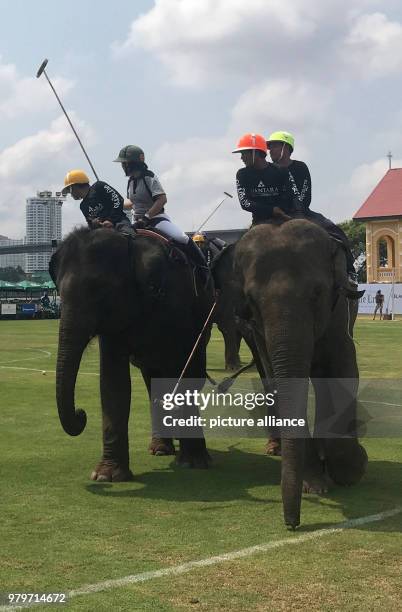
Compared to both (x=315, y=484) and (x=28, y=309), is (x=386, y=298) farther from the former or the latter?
(x=315, y=484)

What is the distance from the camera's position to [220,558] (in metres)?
5.64

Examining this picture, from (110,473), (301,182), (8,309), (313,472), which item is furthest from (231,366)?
(8,309)

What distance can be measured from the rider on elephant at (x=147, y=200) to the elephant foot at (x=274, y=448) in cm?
233

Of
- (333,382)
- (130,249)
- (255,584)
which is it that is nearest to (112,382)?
(130,249)

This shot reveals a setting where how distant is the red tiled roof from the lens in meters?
74.2

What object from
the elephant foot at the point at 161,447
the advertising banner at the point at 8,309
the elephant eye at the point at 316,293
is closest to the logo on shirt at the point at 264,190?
the elephant eye at the point at 316,293

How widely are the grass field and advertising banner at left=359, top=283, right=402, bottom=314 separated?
4781 cm

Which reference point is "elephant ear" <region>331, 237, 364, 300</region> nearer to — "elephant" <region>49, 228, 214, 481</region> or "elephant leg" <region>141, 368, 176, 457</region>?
"elephant" <region>49, 228, 214, 481</region>

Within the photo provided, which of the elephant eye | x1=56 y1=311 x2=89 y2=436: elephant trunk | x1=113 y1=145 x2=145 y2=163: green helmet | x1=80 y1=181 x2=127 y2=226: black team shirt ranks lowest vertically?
x1=56 y1=311 x2=89 y2=436: elephant trunk

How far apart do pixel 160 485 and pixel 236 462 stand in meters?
1.45

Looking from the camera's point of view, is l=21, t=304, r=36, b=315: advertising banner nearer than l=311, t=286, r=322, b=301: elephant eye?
No

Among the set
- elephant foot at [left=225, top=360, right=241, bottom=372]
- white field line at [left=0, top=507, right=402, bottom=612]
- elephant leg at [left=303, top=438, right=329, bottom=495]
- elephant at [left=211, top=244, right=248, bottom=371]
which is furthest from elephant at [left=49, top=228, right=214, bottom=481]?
elephant foot at [left=225, top=360, right=241, bottom=372]

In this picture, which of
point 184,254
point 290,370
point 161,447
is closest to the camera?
point 290,370

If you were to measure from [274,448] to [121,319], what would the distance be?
2.81 m
